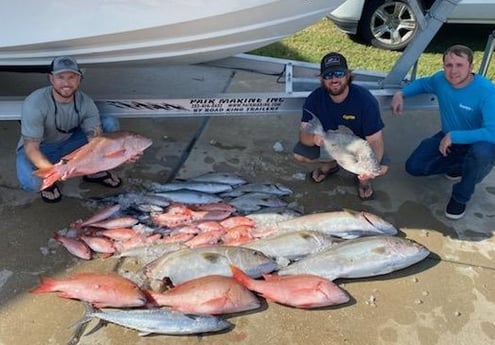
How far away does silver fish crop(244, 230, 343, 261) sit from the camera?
129 inches

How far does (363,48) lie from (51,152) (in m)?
4.29

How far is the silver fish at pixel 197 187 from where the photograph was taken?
383 cm

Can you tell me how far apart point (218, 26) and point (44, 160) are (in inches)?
56.0

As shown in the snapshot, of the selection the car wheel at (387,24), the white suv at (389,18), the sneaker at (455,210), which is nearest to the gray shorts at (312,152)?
the sneaker at (455,210)

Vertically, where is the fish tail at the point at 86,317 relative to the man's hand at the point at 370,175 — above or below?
below

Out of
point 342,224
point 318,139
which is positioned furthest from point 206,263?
point 318,139

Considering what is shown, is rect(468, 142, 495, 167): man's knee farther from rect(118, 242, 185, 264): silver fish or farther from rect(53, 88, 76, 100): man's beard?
rect(53, 88, 76, 100): man's beard

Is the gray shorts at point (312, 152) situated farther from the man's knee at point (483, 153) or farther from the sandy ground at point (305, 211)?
the man's knee at point (483, 153)

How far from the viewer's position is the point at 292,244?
3.29m

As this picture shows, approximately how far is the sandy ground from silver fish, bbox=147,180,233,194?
273 mm

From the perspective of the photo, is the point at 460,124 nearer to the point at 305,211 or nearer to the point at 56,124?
the point at 305,211

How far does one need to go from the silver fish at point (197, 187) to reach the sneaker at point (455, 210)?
1.45m

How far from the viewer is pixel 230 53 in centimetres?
427

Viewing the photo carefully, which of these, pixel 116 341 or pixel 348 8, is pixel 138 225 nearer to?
pixel 116 341
